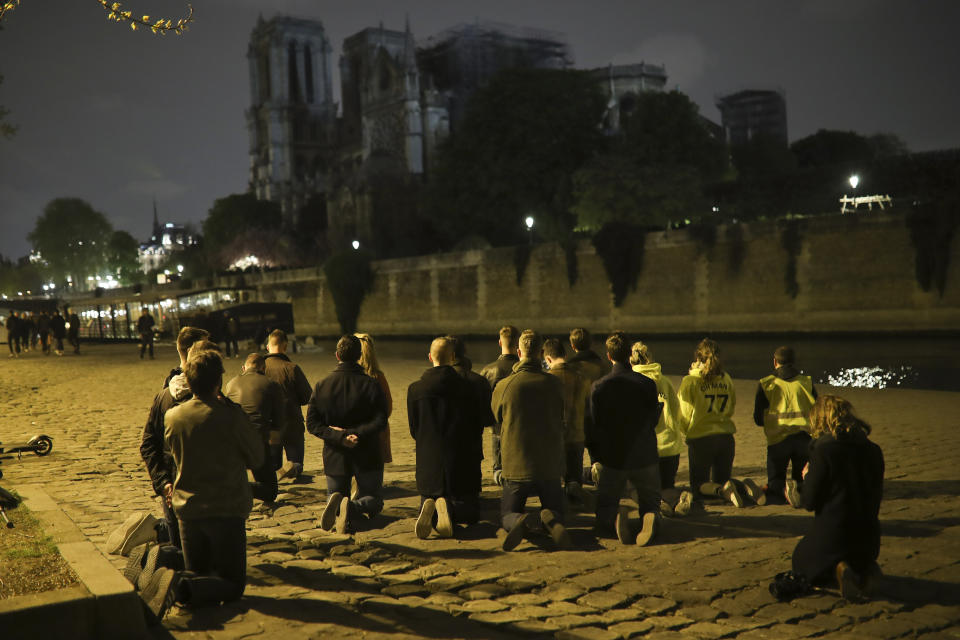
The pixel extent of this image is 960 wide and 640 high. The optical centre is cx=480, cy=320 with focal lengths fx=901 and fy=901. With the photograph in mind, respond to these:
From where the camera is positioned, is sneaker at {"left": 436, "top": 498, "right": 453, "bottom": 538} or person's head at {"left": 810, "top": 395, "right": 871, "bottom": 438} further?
sneaker at {"left": 436, "top": 498, "right": 453, "bottom": 538}

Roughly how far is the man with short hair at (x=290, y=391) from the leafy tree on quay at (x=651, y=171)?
111 ft

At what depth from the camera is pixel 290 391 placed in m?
8.23

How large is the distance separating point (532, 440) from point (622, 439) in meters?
0.64

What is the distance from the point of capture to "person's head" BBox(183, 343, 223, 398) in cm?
452

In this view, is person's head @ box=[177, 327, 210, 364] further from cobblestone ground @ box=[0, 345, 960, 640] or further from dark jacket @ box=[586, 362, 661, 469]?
dark jacket @ box=[586, 362, 661, 469]

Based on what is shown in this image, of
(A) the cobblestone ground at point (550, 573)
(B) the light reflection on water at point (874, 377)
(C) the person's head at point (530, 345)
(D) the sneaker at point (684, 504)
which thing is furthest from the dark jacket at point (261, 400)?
(B) the light reflection on water at point (874, 377)

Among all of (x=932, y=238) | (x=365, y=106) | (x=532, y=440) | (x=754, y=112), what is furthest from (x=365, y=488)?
(x=754, y=112)

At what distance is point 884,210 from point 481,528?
96.6 feet

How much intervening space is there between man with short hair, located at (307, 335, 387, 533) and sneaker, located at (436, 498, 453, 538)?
2.25 ft

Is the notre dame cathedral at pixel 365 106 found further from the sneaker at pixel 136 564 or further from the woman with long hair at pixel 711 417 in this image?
the sneaker at pixel 136 564

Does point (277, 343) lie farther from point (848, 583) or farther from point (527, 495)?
point (848, 583)

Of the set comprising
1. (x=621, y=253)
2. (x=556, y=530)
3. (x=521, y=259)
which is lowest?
(x=556, y=530)

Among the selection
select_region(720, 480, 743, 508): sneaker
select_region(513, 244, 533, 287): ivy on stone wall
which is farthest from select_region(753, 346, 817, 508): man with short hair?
A: select_region(513, 244, 533, 287): ivy on stone wall

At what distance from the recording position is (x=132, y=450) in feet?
33.4
